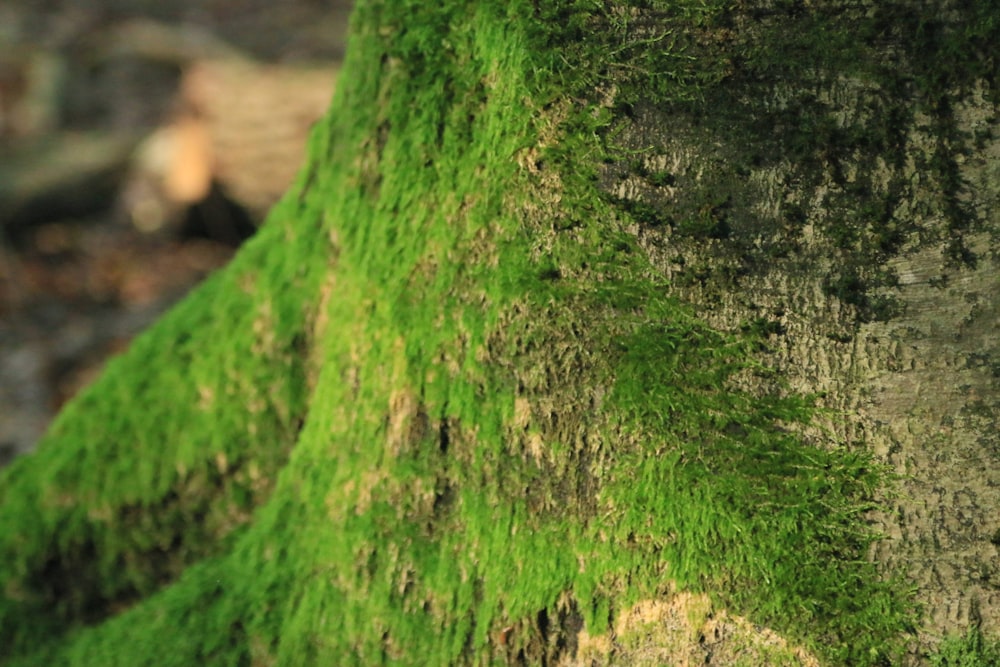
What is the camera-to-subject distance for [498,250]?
1735 millimetres

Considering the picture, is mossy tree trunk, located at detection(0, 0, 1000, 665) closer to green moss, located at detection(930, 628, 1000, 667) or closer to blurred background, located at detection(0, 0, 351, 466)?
green moss, located at detection(930, 628, 1000, 667)

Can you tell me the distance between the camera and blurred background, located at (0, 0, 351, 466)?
19.2 feet

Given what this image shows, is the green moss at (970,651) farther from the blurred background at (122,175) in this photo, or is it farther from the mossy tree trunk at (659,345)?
the blurred background at (122,175)

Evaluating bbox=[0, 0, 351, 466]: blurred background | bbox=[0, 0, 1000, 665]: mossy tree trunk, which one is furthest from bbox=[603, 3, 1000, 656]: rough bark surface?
bbox=[0, 0, 351, 466]: blurred background

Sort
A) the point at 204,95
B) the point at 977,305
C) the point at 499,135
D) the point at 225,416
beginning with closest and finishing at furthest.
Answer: the point at 977,305
the point at 499,135
the point at 225,416
the point at 204,95

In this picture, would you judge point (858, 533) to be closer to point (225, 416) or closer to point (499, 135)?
point (499, 135)

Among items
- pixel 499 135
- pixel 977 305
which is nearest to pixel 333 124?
pixel 499 135

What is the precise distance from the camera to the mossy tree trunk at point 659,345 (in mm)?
1479

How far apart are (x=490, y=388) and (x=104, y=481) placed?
143 centimetres

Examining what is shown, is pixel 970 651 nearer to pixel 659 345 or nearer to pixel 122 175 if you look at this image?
pixel 659 345

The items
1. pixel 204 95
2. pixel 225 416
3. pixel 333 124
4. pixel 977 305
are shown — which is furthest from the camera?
pixel 204 95

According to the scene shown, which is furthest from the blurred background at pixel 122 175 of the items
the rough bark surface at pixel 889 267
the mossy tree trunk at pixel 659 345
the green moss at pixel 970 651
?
the green moss at pixel 970 651

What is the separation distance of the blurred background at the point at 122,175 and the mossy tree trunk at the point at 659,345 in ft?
11.7

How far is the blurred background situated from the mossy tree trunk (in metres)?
3.55
